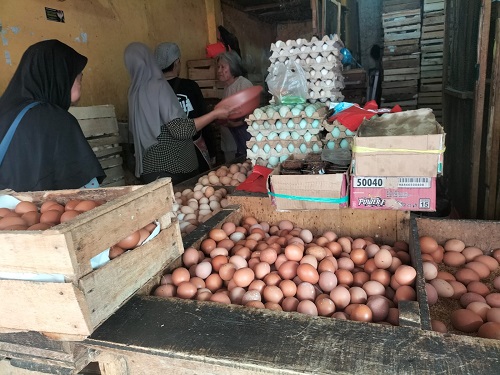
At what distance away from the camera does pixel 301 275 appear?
1.92m

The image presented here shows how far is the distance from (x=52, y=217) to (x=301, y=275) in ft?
3.84

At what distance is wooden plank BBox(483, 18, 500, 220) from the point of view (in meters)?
3.10

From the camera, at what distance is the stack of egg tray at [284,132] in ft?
9.80

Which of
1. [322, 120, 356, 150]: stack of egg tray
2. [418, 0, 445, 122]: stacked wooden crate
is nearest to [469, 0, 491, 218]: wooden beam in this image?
[322, 120, 356, 150]: stack of egg tray

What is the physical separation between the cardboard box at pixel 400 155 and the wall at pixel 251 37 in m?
6.46

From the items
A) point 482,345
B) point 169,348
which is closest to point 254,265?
point 169,348

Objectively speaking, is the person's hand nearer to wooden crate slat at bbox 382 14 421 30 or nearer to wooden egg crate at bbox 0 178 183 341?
wooden egg crate at bbox 0 178 183 341

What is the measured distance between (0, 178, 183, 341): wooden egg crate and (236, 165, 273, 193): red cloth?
1.37 m

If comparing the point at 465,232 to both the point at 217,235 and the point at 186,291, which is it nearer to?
the point at 217,235

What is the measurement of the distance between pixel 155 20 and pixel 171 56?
2.00 m

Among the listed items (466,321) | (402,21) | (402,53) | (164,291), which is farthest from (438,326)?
(402,21)

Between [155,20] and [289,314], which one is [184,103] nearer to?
[155,20]

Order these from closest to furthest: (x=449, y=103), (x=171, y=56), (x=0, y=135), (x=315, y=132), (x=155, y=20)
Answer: (x=0, y=135) < (x=315, y=132) < (x=171, y=56) < (x=449, y=103) < (x=155, y=20)

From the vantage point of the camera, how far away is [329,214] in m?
2.55
